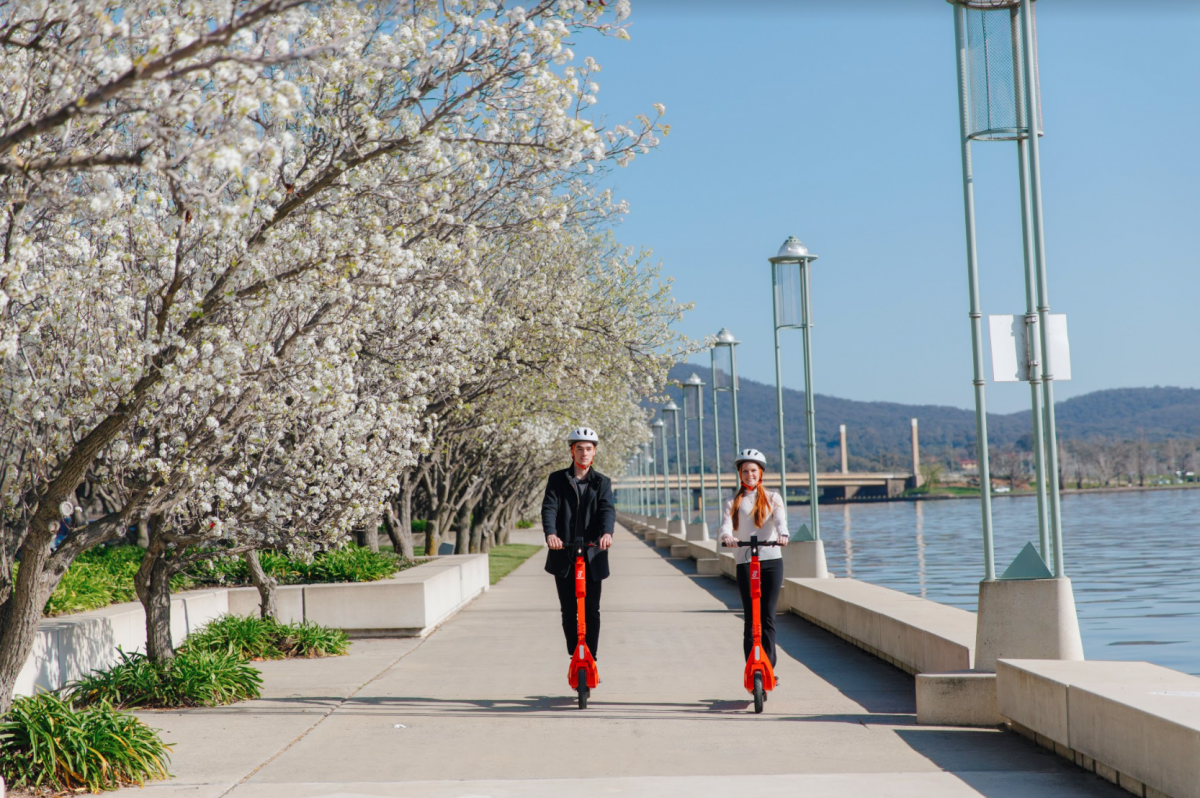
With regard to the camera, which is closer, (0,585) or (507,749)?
(507,749)

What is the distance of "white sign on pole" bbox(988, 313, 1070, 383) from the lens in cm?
895

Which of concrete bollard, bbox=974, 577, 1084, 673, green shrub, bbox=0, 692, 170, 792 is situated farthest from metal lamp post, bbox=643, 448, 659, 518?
green shrub, bbox=0, 692, 170, 792

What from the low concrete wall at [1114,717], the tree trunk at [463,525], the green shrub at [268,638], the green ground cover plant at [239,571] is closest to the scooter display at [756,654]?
the low concrete wall at [1114,717]

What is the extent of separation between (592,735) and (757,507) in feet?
7.12

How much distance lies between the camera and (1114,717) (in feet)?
21.3

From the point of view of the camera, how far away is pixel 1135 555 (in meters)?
37.6

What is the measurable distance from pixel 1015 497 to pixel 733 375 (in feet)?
396

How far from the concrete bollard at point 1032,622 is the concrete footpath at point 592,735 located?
72cm

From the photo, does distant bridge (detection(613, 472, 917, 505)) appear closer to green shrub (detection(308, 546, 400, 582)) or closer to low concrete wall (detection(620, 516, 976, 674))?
low concrete wall (detection(620, 516, 976, 674))

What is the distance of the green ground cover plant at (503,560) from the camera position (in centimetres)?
2983

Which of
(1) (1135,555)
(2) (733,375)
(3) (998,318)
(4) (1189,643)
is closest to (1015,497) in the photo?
(1) (1135,555)

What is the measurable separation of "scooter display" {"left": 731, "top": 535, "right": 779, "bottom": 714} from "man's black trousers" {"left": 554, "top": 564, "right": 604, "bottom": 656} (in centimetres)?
114

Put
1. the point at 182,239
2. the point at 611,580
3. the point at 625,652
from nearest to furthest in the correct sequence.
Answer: the point at 182,239 → the point at 625,652 → the point at 611,580

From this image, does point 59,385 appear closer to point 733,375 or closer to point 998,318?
point 998,318
